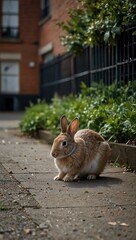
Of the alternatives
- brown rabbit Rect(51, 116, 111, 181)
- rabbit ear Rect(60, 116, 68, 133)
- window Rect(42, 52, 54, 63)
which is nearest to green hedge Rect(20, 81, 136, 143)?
brown rabbit Rect(51, 116, 111, 181)

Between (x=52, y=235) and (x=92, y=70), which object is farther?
(x=92, y=70)

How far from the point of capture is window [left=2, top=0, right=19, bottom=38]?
2528cm

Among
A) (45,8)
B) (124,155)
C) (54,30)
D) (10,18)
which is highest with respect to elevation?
(45,8)

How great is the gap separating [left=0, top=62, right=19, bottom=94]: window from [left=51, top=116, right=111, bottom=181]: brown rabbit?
1897cm

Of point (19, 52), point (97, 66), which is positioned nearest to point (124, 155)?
point (97, 66)

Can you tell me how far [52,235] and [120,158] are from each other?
341 cm

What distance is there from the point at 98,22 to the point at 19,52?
16.5 m

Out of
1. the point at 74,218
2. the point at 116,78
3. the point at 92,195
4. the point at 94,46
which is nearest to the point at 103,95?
the point at 116,78

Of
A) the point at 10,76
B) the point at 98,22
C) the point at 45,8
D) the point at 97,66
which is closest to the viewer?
the point at 98,22

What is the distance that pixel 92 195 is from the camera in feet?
17.4

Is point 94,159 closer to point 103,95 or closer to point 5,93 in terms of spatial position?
point 103,95

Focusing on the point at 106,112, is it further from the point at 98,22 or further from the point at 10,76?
the point at 10,76

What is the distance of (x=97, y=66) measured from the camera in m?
10.9

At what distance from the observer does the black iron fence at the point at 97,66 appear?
8.97m
